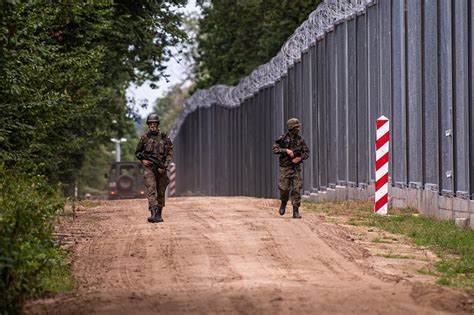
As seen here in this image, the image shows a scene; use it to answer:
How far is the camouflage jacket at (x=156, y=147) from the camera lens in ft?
74.1

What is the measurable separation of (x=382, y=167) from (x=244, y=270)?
10379mm

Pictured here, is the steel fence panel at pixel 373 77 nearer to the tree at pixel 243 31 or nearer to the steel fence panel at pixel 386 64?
the steel fence panel at pixel 386 64

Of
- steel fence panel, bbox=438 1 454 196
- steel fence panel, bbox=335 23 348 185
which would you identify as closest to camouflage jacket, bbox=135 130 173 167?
steel fence panel, bbox=438 1 454 196

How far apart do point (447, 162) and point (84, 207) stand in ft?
34.2

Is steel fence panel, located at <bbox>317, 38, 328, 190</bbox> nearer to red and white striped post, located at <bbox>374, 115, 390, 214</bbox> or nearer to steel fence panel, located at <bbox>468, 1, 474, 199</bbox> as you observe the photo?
red and white striped post, located at <bbox>374, 115, 390, 214</bbox>

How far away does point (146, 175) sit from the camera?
22.8 m

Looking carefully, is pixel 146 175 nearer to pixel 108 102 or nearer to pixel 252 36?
pixel 108 102

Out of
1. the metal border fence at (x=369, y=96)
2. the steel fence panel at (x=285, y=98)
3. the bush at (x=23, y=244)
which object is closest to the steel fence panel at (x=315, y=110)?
the metal border fence at (x=369, y=96)

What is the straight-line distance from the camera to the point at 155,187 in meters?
22.8

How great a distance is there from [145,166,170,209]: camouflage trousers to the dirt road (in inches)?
15.1

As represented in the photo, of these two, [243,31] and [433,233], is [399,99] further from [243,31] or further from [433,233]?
[243,31]

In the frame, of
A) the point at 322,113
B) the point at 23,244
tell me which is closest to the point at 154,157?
the point at 23,244

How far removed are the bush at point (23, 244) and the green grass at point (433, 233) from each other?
428 cm

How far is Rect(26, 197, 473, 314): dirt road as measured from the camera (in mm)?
11820
